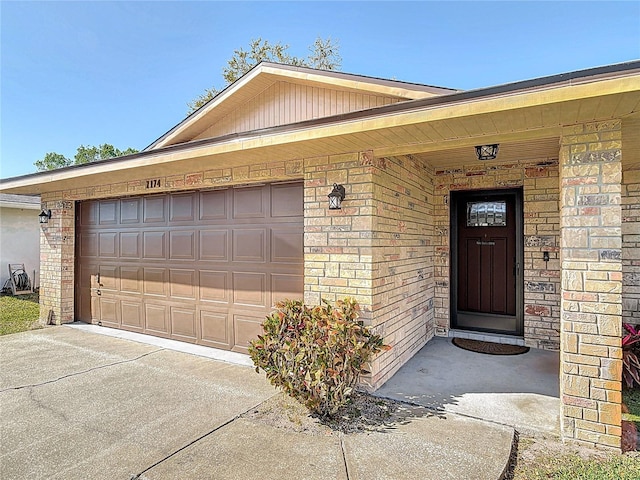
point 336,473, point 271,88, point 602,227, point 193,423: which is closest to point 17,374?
point 193,423

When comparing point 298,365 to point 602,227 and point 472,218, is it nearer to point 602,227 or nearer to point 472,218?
point 602,227

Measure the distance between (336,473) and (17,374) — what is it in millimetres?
4301

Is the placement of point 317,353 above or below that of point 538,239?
below

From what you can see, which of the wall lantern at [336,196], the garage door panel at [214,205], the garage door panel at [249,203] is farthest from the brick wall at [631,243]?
the garage door panel at [214,205]

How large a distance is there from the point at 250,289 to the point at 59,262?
4.67 metres

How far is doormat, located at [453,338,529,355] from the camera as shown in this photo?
5137 millimetres

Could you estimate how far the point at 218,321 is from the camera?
535 centimetres

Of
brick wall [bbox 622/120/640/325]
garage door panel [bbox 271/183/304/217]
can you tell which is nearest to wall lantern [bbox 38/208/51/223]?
garage door panel [bbox 271/183/304/217]

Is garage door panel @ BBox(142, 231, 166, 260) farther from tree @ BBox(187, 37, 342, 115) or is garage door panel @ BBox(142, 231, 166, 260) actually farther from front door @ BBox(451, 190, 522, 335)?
tree @ BBox(187, 37, 342, 115)

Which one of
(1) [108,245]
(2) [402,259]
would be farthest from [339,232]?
(1) [108,245]

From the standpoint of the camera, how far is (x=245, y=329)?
5.07 m

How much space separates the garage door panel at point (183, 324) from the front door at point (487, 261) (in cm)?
433

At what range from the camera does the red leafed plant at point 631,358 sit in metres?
3.90

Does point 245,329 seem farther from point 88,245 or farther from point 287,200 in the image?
point 88,245
